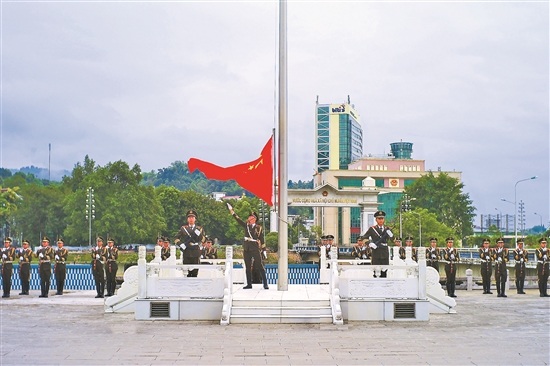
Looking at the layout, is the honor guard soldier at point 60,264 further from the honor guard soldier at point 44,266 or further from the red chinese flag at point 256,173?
the red chinese flag at point 256,173

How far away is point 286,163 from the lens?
1584 centimetres

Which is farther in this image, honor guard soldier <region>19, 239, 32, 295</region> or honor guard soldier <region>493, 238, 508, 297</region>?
honor guard soldier <region>493, 238, 508, 297</region>

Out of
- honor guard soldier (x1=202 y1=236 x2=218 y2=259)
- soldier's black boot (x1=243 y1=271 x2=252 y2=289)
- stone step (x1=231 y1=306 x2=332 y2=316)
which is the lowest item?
stone step (x1=231 y1=306 x2=332 y2=316)

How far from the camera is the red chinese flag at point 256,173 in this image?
1541 cm

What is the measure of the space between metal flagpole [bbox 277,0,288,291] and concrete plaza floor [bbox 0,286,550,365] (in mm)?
2628

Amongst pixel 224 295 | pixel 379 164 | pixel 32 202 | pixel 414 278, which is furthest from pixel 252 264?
pixel 379 164

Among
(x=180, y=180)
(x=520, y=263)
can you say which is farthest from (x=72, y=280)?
(x=180, y=180)

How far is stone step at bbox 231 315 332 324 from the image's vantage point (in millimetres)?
13633

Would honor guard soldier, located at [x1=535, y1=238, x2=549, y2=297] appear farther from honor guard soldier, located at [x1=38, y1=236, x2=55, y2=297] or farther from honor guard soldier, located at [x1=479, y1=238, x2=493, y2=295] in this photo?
honor guard soldier, located at [x1=38, y1=236, x2=55, y2=297]

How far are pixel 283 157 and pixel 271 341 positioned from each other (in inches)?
216

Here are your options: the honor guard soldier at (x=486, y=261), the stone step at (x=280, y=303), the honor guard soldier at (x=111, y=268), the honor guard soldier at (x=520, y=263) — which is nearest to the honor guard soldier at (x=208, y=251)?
the honor guard soldier at (x=111, y=268)

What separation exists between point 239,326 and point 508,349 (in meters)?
5.05

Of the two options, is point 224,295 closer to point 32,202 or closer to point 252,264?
point 252,264

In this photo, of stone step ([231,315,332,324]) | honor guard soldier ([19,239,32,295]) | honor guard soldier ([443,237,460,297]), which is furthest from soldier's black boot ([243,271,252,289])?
honor guard soldier ([19,239,32,295])
